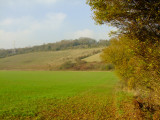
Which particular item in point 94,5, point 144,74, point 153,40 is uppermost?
point 94,5

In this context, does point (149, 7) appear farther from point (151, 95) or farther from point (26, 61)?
point (26, 61)

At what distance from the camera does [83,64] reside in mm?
119500

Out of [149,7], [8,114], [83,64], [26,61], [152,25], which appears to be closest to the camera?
[149,7]

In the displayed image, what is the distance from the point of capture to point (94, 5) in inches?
371

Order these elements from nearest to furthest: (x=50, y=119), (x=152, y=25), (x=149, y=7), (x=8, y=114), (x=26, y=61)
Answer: (x=149, y=7) → (x=152, y=25) → (x=50, y=119) → (x=8, y=114) → (x=26, y=61)

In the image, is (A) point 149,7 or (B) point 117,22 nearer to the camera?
(A) point 149,7

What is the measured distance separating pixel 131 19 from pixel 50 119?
9609mm

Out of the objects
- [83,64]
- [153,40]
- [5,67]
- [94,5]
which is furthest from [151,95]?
[5,67]

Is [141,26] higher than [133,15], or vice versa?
[133,15]

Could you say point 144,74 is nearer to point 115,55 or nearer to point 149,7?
point 149,7

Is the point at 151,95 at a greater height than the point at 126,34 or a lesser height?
lesser

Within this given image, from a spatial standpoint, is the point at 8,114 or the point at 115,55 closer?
the point at 8,114

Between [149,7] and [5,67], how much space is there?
141406mm

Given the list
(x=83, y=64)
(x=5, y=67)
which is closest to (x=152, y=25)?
(x=83, y=64)
